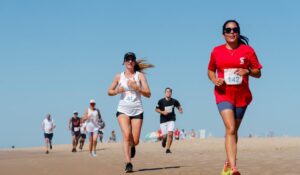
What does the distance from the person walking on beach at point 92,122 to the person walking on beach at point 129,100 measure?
10296 millimetres

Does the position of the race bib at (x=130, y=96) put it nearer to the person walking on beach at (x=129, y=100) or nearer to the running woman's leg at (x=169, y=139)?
the person walking on beach at (x=129, y=100)

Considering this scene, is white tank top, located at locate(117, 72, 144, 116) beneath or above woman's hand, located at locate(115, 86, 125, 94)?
beneath

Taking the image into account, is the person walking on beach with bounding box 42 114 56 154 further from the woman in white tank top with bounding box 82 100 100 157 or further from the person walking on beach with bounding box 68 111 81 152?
the woman in white tank top with bounding box 82 100 100 157

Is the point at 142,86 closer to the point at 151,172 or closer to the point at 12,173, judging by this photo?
the point at 151,172

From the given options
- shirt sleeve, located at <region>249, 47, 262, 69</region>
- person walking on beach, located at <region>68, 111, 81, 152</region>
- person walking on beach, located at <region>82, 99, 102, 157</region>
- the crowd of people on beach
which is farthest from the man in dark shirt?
shirt sleeve, located at <region>249, 47, 262, 69</region>

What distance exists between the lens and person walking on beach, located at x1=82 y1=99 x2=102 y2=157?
872 inches

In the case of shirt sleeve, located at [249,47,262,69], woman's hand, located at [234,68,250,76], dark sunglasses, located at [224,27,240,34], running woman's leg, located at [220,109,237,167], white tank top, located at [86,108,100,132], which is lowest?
running woman's leg, located at [220,109,237,167]

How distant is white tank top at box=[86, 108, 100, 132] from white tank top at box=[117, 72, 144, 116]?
10.4 m

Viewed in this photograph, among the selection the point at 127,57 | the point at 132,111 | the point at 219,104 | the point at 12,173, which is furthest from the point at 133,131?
the point at 219,104

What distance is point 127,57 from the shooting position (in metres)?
12.0

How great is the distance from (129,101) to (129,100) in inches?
0.8

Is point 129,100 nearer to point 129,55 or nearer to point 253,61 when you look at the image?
point 129,55

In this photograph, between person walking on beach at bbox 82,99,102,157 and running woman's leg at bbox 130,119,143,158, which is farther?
person walking on beach at bbox 82,99,102,157

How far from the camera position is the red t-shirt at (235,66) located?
8.56 metres
